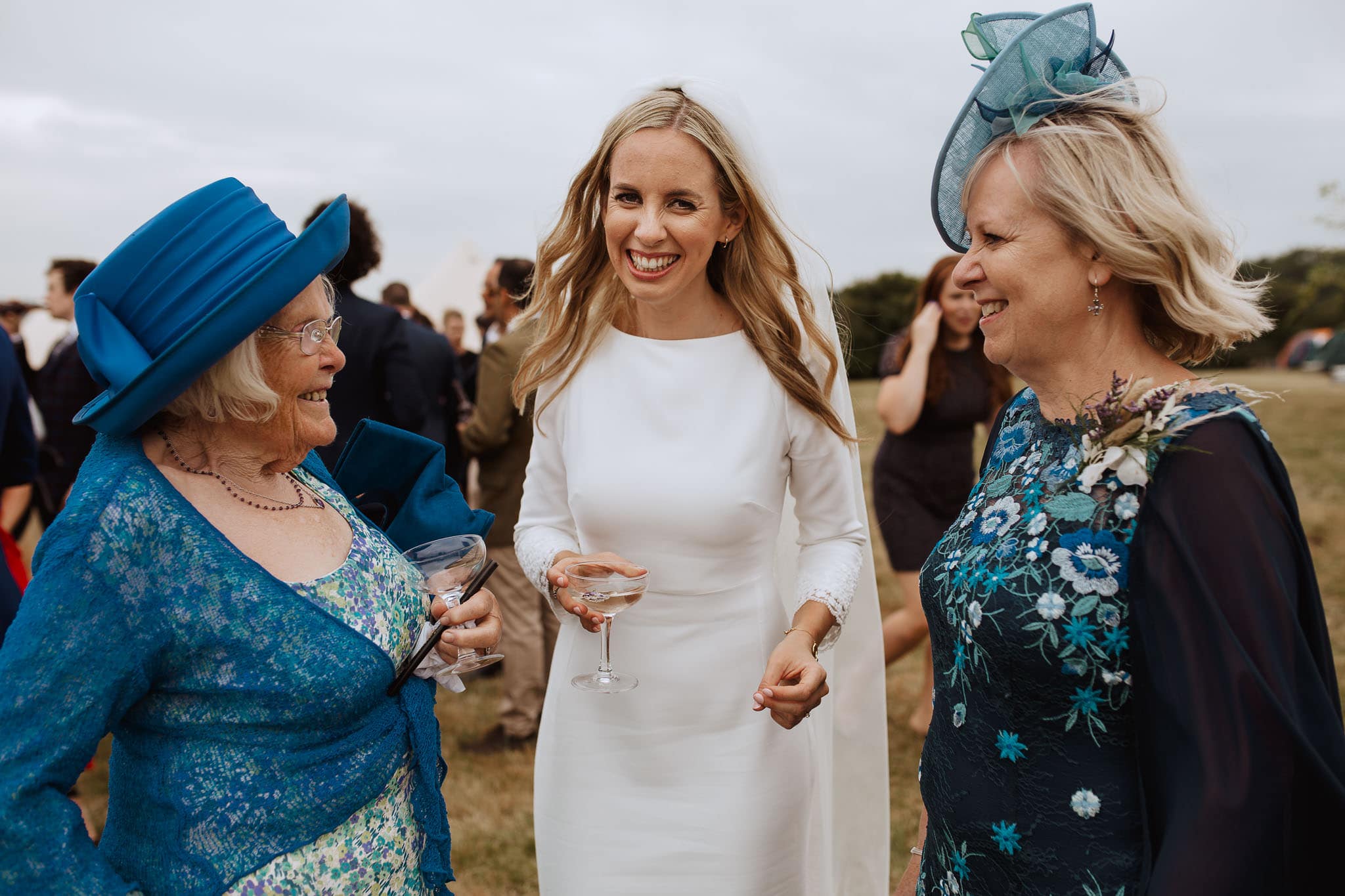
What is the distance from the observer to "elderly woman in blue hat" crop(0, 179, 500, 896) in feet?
4.95

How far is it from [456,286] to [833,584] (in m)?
15.6

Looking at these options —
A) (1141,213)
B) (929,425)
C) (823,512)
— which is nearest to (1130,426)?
(1141,213)

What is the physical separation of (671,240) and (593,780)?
4.57ft

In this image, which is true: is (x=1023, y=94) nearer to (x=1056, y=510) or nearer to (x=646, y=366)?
(x=1056, y=510)

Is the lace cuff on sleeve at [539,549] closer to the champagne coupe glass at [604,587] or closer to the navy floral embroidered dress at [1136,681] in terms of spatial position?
the champagne coupe glass at [604,587]

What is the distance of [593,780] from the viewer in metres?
2.51

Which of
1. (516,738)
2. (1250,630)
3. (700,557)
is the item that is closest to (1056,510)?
(1250,630)

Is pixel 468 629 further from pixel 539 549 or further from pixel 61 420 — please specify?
pixel 61 420

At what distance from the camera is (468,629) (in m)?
2.07

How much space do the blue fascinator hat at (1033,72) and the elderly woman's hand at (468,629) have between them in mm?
1373

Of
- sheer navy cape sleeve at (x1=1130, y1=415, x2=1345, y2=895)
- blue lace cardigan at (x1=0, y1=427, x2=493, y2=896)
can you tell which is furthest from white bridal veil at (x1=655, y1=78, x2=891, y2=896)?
blue lace cardigan at (x1=0, y1=427, x2=493, y2=896)

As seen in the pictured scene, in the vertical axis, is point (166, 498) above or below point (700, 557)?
above

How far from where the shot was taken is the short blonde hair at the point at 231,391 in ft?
5.71

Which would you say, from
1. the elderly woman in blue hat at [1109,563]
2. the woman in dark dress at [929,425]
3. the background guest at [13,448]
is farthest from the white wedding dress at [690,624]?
the woman in dark dress at [929,425]
